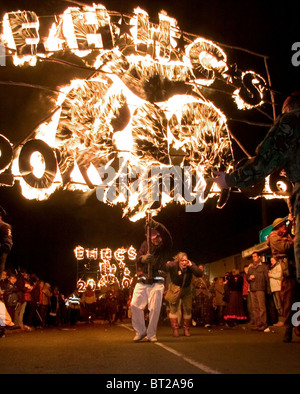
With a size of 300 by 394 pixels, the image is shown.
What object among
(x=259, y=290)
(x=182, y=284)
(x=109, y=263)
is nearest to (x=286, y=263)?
Result: (x=182, y=284)

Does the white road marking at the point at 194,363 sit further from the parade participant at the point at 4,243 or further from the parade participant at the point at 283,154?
the parade participant at the point at 4,243

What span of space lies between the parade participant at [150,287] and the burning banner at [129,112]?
41.1 inches

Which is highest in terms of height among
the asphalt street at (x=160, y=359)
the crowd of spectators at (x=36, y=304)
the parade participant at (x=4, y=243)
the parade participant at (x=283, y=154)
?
the parade participant at (x=283, y=154)

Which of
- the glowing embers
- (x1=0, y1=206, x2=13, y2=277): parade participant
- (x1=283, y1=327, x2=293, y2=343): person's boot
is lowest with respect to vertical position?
(x1=283, y1=327, x2=293, y2=343): person's boot

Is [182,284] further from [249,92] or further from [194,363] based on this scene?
[194,363]

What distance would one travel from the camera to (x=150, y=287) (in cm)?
1060

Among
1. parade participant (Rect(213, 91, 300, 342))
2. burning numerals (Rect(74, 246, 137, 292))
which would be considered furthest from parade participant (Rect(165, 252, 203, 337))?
burning numerals (Rect(74, 246, 137, 292))

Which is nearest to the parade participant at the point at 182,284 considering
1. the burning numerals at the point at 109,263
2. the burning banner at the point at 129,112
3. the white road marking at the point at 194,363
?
the burning banner at the point at 129,112

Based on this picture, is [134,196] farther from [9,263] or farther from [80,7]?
[9,263]

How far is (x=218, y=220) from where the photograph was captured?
37.7 meters

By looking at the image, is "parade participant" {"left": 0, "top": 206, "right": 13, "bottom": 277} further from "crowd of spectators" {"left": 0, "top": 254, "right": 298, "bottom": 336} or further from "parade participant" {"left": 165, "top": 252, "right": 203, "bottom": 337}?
"crowd of spectators" {"left": 0, "top": 254, "right": 298, "bottom": 336}

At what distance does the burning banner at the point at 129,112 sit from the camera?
1075 centimetres

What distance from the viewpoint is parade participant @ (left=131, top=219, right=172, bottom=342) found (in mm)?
10359

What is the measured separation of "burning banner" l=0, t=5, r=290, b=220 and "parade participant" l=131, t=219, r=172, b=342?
1043 mm
